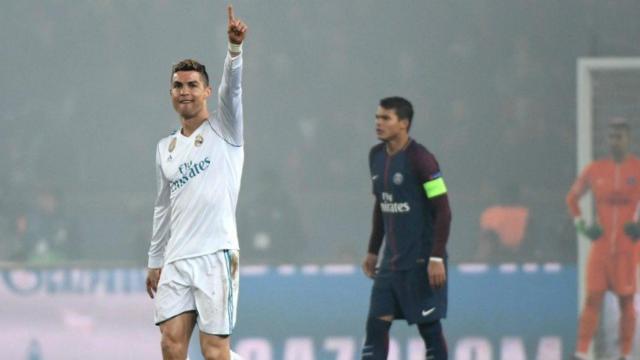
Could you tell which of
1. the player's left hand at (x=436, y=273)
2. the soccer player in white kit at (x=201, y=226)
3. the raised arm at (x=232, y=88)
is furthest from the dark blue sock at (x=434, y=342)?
the raised arm at (x=232, y=88)

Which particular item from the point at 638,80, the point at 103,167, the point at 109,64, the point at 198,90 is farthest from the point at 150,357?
the point at 198,90

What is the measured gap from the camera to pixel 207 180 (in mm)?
6367

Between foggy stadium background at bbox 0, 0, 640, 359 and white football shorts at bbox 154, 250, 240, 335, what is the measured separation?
151 inches

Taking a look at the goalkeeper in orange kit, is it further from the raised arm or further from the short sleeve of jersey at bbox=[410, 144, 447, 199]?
the raised arm

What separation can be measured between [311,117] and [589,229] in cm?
187

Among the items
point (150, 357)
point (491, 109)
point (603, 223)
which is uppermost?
point (491, 109)

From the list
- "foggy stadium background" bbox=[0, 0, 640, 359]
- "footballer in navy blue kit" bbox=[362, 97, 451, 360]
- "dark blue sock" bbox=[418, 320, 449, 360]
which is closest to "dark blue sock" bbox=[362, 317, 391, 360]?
"footballer in navy blue kit" bbox=[362, 97, 451, 360]

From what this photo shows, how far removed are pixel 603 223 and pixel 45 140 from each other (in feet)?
11.6

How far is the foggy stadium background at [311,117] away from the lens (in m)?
10.2

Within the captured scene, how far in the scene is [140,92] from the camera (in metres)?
10.4

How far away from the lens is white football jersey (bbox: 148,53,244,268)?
20.8ft

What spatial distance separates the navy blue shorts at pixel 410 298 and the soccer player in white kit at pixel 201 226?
5.68 ft

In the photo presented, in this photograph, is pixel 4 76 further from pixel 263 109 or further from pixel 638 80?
pixel 638 80

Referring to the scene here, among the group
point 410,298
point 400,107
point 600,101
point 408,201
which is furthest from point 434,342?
Result: point 600,101
